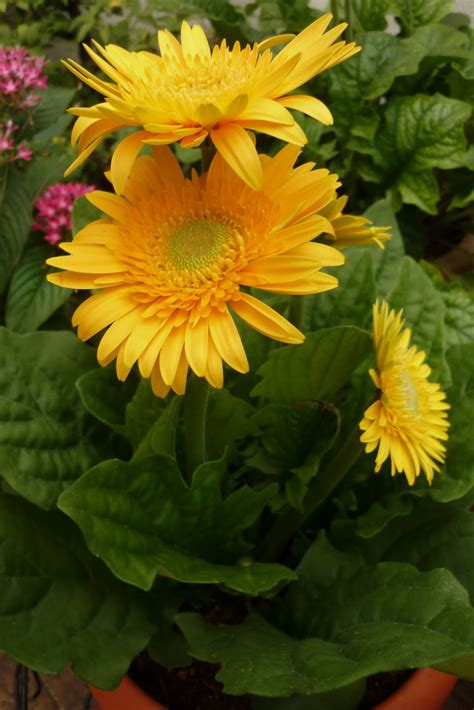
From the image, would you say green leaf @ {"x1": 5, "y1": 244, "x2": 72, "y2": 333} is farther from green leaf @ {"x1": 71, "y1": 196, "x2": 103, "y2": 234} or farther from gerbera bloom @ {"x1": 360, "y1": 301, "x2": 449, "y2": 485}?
gerbera bloom @ {"x1": 360, "y1": 301, "x2": 449, "y2": 485}

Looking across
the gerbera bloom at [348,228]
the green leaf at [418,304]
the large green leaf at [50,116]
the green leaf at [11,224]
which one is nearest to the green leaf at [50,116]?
the large green leaf at [50,116]

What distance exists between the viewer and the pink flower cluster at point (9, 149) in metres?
0.82

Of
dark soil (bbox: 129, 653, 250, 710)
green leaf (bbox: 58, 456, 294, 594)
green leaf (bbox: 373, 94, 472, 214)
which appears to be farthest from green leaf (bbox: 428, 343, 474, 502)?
green leaf (bbox: 373, 94, 472, 214)

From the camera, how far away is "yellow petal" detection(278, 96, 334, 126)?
0.34 meters

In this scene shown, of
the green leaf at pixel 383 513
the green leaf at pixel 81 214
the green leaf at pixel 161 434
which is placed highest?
the green leaf at pixel 81 214

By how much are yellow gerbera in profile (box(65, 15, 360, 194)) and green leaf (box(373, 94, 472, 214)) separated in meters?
0.57

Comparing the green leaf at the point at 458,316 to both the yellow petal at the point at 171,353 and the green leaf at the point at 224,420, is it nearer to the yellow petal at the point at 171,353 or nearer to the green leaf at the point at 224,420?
the green leaf at the point at 224,420

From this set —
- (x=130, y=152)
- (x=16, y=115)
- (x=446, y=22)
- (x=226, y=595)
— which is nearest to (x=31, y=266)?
(x=16, y=115)

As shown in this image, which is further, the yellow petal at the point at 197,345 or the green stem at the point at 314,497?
the green stem at the point at 314,497

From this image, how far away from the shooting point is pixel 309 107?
34 cm

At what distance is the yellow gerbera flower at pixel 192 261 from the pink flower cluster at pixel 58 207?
1.58ft

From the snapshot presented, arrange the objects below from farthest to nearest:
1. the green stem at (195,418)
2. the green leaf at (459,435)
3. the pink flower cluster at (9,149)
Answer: the pink flower cluster at (9,149)
the green leaf at (459,435)
the green stem at (195,418)

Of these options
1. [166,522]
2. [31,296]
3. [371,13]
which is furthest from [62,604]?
[371,13]

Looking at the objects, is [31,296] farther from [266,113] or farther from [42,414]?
[266,113]
